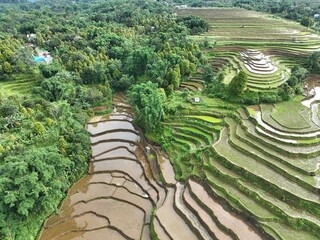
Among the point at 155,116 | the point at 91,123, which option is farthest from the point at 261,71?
the point at 91,123

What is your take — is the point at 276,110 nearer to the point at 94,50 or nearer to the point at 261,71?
the point at 261,71

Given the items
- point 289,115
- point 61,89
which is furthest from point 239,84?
point 61,89

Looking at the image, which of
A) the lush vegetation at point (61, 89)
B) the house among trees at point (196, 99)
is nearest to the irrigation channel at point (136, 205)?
the lush vegetation at point (61, 89)

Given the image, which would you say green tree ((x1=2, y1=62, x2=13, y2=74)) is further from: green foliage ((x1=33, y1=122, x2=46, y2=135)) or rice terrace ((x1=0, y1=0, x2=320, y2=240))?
green foliage ((x1=33, y1=122, x2=46, y2=135))

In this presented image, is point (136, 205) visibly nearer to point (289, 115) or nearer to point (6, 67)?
point (289, 115)

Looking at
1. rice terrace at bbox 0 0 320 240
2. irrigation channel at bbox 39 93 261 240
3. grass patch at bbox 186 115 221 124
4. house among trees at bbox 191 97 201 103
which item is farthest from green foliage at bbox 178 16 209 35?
irrigation channel at bbox 39 93 261 240

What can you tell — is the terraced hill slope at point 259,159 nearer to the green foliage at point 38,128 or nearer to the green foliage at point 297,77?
the green foliage at point 297,77
